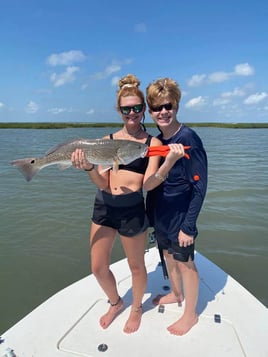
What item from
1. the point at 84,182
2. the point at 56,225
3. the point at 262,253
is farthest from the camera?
the point at 84,182

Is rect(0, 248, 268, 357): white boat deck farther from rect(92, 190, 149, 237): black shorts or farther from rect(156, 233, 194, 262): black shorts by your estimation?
rect(92, 190, 149, 237): black shorts

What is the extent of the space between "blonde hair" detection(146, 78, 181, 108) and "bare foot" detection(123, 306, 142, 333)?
7.60ft

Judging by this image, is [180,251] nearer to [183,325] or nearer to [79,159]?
[183,325]

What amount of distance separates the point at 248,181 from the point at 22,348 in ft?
40.5

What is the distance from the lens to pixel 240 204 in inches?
403

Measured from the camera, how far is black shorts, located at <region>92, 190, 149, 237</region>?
126 inches

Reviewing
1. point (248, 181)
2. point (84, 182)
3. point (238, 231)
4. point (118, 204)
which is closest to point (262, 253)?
point (238, 231)

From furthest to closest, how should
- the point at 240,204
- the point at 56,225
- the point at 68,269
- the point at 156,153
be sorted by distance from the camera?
1. the point at 240,204
2. the point at 56,225
3. the point at 68,269
4. the point at 156,153

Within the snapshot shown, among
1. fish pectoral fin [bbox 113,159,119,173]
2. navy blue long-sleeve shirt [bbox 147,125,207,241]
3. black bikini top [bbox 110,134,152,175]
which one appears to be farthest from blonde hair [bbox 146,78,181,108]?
fish pectoral fin [bbox 113,159,119,173]

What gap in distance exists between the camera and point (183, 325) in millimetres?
3326

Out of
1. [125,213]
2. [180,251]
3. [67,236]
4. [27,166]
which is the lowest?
[67,236]

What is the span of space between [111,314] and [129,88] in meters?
2.54

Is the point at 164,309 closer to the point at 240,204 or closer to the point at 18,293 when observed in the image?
the point at 18,293

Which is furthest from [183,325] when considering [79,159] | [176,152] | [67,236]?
[67,236]
